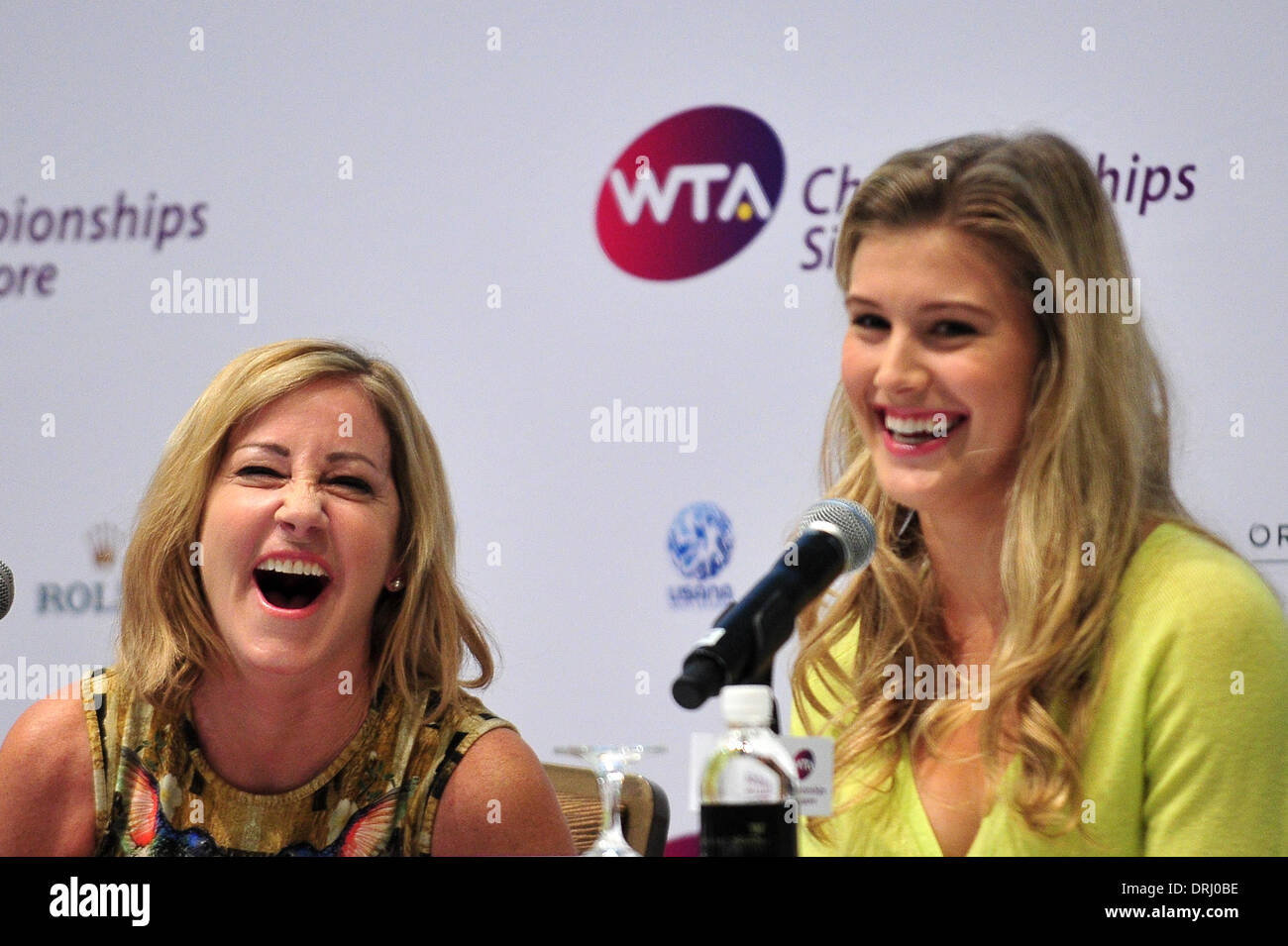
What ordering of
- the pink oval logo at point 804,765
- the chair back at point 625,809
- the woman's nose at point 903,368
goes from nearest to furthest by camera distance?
the pink oval logo at point 804,765
the woman's nose at point 903,368
the chair back at point 625,809

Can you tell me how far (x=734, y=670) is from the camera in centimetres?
108

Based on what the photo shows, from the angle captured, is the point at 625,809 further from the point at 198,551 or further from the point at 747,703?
the point at 747,703

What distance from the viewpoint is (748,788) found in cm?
122

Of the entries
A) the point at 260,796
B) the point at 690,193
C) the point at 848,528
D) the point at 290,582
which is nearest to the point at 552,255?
the point at 690,193

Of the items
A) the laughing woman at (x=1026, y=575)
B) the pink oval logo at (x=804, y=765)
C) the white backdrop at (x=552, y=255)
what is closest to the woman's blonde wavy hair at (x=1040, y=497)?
the laughing woman at (x=1026, y=575)

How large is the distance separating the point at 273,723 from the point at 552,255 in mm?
1922

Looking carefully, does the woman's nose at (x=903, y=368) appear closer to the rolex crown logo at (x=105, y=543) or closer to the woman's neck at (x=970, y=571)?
the woman's neck at (x=970, y=571)

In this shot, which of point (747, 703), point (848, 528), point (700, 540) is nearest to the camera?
point (747, 703)

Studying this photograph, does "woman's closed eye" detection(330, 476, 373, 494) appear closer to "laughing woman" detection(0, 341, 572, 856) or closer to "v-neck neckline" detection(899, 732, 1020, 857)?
"laughing woman" detection(0, 341, 572, 856)

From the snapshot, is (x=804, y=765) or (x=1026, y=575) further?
(x=1026, y=575)

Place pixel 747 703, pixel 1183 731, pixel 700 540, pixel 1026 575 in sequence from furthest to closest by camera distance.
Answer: pixel 700 540 → pixel 1026 575 → pixel 1183 731 → pixel 747 703

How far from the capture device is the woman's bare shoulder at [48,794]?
1.99 m

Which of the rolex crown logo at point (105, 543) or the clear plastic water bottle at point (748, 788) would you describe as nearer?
the clear plastic water bottle at point (748, 788)
